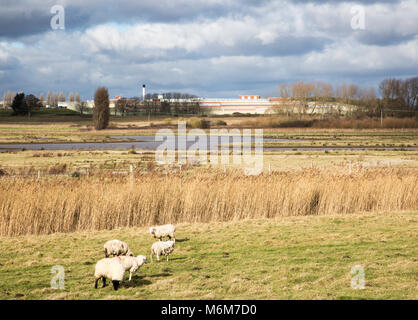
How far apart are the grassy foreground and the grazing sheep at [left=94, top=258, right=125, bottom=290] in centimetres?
23

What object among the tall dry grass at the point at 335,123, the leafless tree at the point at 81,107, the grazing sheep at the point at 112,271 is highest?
the leafless tree at the point at 81,107

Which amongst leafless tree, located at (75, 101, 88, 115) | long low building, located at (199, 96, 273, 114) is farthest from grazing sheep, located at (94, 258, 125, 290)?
leafless tree, located at (75, 101, 88, 115)

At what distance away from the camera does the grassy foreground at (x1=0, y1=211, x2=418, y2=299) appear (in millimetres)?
9094

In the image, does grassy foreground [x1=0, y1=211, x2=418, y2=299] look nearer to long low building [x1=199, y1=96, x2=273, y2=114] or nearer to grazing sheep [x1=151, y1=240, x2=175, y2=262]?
grazing sheep [x1=151, y1=240, x2=175, y2=262]

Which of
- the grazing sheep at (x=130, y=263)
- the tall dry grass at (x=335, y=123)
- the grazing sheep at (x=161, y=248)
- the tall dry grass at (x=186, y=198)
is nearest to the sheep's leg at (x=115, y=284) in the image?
the grazing sheep at (x=130, y=263)

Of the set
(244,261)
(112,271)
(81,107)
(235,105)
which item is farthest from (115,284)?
(81,107)

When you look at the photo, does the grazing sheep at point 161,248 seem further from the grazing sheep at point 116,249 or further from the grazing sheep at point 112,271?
the grazing sheep at point 112,271

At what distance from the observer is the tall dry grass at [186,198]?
53.0ft

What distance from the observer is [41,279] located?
10.2 meters

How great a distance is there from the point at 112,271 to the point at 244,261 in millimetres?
3668

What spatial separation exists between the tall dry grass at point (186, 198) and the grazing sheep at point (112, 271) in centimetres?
753

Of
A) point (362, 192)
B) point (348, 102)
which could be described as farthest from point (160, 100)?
point (362, 192)

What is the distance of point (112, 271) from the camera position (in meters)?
8.99

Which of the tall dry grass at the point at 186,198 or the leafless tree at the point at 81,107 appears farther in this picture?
the leafless tree at the point at 81,107
